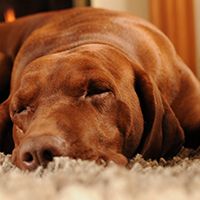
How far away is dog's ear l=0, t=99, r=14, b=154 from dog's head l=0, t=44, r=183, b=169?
142 mm

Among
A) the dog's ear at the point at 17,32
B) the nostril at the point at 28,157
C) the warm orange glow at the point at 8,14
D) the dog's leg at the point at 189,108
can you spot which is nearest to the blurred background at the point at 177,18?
the warm orange glow at the point at 8,14

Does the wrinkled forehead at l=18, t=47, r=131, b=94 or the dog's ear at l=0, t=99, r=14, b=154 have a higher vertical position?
the wrinkled forehead at l=18, t=47, r=131, b=94

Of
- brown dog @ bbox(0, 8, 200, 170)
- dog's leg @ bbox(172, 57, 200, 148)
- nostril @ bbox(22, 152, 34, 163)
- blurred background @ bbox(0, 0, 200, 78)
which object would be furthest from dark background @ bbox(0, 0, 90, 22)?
nostril @ bbox(22, 152, 34, 163)

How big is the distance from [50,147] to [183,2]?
2.71 meters

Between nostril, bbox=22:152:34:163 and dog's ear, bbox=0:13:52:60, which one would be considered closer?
nostril, bbox=22:152:34:163

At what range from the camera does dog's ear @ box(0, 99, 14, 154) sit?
1.53 meters

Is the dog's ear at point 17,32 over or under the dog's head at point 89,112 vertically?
under

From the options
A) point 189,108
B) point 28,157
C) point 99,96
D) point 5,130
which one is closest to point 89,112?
point 99,96

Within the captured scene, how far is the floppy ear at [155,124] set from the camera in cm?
136

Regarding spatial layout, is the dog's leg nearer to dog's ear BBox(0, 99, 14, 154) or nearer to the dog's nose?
dog's ear BBox(0, 99, 14, 154)

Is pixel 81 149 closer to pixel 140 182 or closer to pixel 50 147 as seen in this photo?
pixel 50 147

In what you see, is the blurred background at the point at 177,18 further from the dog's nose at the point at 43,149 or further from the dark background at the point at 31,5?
the dog's nose at the point at 43,149

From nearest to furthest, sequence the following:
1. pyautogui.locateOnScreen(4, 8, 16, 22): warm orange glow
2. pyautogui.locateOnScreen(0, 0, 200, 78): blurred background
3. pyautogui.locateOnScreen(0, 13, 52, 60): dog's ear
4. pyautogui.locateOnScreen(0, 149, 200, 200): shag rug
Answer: pyautogui.locateOnScreen(0, 149, 200, 200): shag rug → pyautogui.locateOnScreen(0, 13, 52, 60): dog's ear → pyautogui.locateOnScreen(0, 0, 200, 78): blurred background → pyautogui.locateOnScreen(4, 8, 16, 22): warm orange glow

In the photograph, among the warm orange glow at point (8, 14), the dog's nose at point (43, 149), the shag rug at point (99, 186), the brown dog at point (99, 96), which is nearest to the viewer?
the shag rug at point (99, 186)
